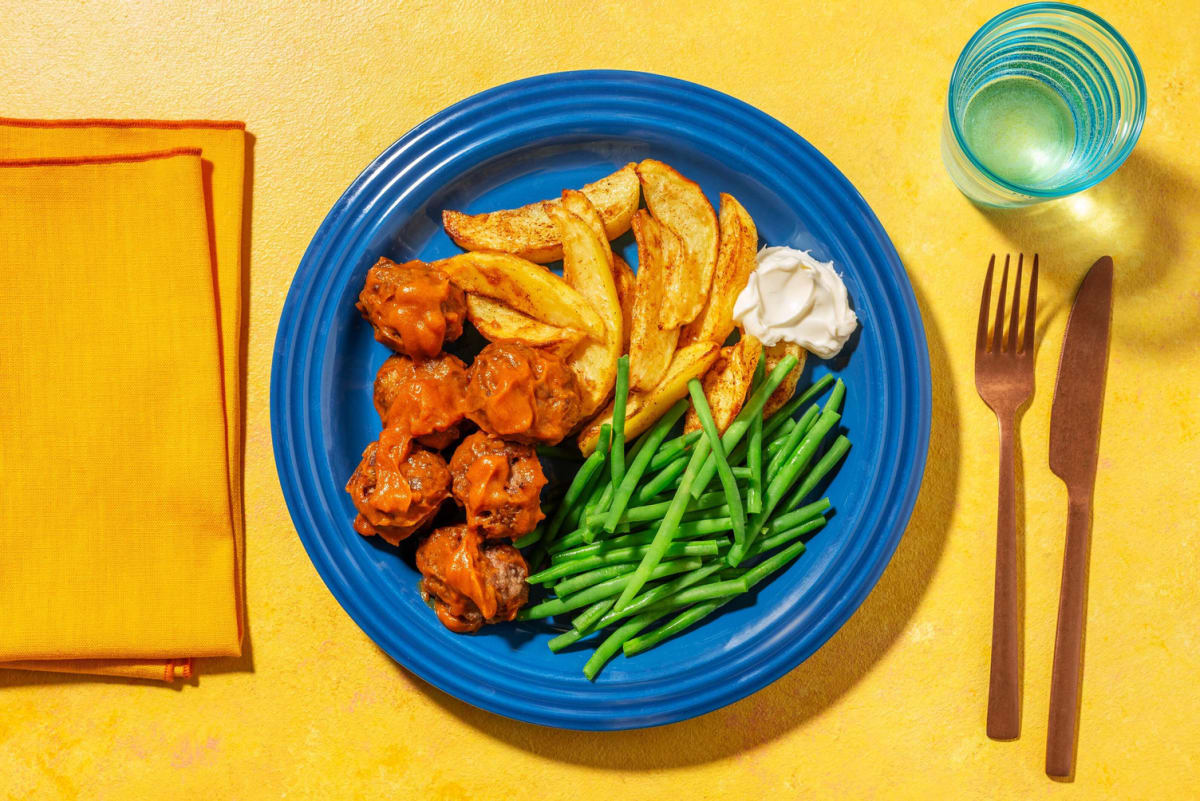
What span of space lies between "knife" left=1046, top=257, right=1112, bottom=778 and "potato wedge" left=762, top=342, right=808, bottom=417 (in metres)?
0.92

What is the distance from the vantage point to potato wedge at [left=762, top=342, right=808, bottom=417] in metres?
2.26

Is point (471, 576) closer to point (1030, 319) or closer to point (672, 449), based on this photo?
point (672, 449)

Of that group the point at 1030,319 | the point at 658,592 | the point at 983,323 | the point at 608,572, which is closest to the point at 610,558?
the point at 608,572

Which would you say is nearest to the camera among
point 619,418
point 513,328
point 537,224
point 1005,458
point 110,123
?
point 619,418

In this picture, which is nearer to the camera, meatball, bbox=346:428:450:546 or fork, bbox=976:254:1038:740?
meatball, bbox=346:428:450:546

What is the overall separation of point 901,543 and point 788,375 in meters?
0.74

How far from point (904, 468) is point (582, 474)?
3.12 feet

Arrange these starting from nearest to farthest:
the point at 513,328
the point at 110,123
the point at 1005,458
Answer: the point at 513,328 → the point at 1005,458 → the point at 110,123

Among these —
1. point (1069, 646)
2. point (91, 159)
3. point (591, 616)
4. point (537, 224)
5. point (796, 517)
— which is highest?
point (91, 159)

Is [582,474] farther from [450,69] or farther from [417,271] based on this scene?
[450,69]

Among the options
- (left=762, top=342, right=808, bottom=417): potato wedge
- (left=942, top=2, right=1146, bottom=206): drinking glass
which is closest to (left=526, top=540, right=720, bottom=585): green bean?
(left=762, top=342, right=808, bottom=417): potato wedge

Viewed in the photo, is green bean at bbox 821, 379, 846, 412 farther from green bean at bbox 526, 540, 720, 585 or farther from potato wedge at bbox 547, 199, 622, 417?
potato wedge at bbox 547, 199, 622, 417

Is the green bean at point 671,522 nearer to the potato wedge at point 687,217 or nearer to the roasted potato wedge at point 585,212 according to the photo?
the potato wedge at point 687,217

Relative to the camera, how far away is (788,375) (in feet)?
7.38
